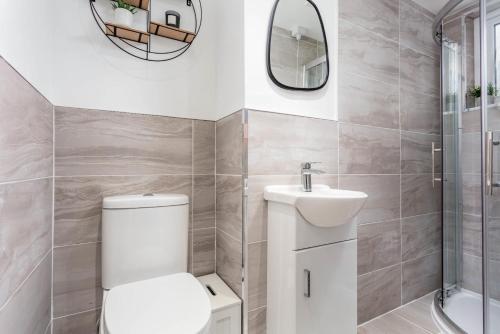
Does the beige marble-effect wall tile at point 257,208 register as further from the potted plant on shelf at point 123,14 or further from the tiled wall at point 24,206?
the potted plant on shelf at point 123,14

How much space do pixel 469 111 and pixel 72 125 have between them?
7.65ft

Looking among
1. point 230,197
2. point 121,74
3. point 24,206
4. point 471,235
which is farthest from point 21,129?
point 471,235

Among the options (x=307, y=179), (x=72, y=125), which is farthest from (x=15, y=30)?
(x=307, y=179)

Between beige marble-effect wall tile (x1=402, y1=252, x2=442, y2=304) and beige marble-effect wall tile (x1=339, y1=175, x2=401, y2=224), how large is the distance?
43cm

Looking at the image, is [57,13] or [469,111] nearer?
[57,13]

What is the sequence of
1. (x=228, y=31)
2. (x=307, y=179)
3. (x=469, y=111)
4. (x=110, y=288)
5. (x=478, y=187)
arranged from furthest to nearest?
1. (x=469, y=111)
2. (x=478, y=187)
3. (x=228, y=31)
4. (x=307, y=179)
5. (x=110, y=288)

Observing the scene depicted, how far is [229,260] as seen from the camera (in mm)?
1258

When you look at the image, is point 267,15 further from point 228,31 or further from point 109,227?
point 109,227

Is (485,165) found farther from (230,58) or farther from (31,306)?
(31,306)

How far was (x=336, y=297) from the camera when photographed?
3.69 feet

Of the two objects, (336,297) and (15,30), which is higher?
(15,30)

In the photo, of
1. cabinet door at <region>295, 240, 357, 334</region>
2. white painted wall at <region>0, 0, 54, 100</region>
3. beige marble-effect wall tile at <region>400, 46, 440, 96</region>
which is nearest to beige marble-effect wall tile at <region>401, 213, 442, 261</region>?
cabinet door at <region>295, 240, 357, 334</region>

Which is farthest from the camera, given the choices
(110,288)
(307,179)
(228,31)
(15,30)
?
(228,31)

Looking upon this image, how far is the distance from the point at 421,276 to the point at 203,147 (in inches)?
73.1
